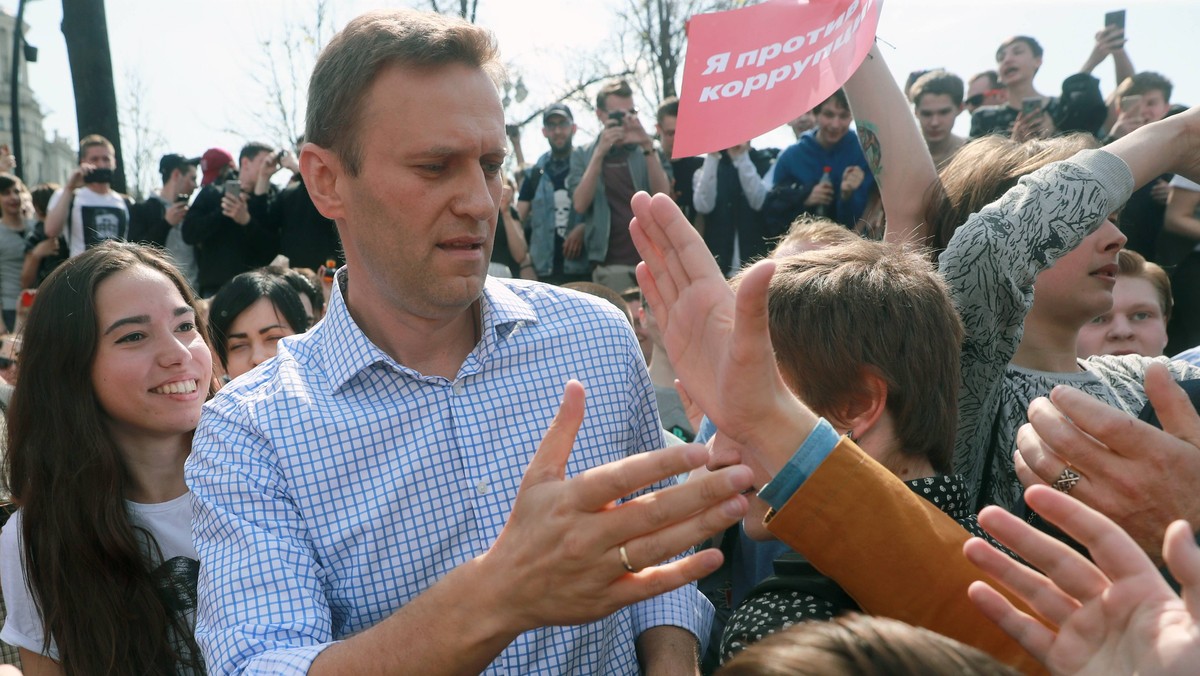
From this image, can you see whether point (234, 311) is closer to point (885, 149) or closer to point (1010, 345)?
point (885, 149)

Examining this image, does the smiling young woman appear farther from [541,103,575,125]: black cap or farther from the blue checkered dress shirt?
[541,103,575,125]: black cap

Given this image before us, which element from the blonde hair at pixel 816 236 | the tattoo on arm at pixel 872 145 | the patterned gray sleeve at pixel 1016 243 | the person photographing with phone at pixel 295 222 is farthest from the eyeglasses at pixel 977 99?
the patterned gray sleeve at pixel 1016 243

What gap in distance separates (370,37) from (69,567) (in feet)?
5.13

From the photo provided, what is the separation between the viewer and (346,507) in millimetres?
2137

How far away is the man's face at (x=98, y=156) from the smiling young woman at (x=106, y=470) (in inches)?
251

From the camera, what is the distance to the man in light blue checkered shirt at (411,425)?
1889mm

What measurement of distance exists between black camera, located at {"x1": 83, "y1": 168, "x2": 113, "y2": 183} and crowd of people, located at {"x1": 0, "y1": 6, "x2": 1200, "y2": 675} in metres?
6.40

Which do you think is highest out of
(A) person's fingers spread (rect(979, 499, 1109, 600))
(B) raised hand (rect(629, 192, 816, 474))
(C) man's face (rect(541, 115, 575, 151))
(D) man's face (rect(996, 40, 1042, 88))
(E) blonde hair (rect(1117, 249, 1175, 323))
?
(D) man's face (rect(996, 40, 1042, 88))

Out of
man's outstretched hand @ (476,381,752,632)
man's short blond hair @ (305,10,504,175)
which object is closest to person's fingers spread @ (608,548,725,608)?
man's outstretched hand @ (476,381,752,632)

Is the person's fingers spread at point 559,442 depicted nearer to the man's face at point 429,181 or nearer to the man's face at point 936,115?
the man's face at point 429,181

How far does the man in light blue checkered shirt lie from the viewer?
1.89m

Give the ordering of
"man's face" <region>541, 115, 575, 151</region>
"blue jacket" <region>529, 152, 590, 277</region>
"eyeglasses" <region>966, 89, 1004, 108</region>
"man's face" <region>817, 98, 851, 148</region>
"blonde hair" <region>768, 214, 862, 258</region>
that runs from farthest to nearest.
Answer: "blue jacket" <region>529, 152, 590, 277</region> < "man's face" <region>541, 115, 575, 151</region> < "eyeglasses" <region>966, 89, 1004, 108</region> < "man's face" <region>817, 98, 851, 148</region> < "blonde hair" <region>768, 214, 862, 258</region>

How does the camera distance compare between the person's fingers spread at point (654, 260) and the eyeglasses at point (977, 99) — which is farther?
the eyeglasses at point (977, 99)

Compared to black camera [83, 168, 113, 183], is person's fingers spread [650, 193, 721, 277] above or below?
above
